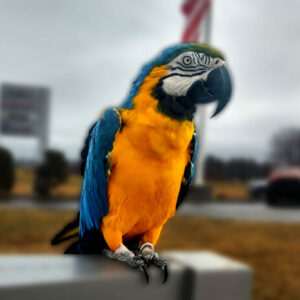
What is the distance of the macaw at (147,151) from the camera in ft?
2.32

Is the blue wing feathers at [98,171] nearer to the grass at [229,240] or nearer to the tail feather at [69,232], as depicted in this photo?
the tail feather at [69,232]

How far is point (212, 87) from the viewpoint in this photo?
0.71 meters

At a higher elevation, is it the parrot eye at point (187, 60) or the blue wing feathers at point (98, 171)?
the parrot eye at point (187, 60)

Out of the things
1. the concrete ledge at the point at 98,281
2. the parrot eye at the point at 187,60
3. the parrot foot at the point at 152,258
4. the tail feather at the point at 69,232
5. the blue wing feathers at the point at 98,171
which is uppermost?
the parrot eye at the point at 187,60

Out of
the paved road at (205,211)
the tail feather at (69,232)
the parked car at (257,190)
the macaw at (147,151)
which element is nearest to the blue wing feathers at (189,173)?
the macaw at (147,151)

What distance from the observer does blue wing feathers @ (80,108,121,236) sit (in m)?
0.76

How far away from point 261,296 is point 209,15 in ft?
6.91

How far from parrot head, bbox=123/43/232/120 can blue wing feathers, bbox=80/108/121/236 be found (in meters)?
0.12

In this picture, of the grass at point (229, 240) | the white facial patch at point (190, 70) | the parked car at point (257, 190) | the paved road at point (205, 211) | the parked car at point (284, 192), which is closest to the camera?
the white facial patch at point (190, 70)

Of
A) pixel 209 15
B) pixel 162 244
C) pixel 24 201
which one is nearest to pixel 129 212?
pixel 209 15

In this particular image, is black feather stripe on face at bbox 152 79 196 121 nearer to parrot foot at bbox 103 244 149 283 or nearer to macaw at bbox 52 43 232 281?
macaw at bbox 52 43 232 281

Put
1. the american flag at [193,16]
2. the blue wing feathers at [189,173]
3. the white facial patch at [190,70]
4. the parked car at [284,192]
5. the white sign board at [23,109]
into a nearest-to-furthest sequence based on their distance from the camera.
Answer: the white facial patch at [190,70] → the blue wing feathers at [189,173] → the american flag at [193,16] → the parked car at [284,192] → the white sign board at [23,109]

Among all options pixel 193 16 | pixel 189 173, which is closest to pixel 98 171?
pixel 189 173

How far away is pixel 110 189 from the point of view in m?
0.77
